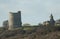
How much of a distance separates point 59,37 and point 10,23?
40.2 m

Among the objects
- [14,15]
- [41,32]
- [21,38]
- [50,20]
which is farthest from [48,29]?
[14,15]

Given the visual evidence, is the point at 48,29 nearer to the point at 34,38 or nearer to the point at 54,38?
the point at 34,38

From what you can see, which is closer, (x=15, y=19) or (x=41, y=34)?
(x=41, y=34)

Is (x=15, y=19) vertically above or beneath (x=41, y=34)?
above

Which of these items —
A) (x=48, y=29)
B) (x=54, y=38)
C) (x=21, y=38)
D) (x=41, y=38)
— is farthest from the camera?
(x=48, y=29)

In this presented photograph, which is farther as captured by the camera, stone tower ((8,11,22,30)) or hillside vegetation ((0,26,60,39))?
stone tower ((8,11,22,30))

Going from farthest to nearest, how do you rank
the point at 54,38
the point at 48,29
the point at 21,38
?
the point at 48,29, the point at 21,38, the point at 54,38

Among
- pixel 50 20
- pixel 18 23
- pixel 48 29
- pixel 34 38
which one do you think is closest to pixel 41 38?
pixel 34 38

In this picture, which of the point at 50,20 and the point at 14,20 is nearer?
the point at 50,20

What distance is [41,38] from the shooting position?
68.7 feet

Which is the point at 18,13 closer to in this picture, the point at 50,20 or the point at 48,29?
the point at 50,20

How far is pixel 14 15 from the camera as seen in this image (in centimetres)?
6462

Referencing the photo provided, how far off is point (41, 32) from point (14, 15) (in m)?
40.5

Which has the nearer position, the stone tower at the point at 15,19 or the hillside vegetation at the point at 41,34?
the hillside vegetation at the point at 41,34
